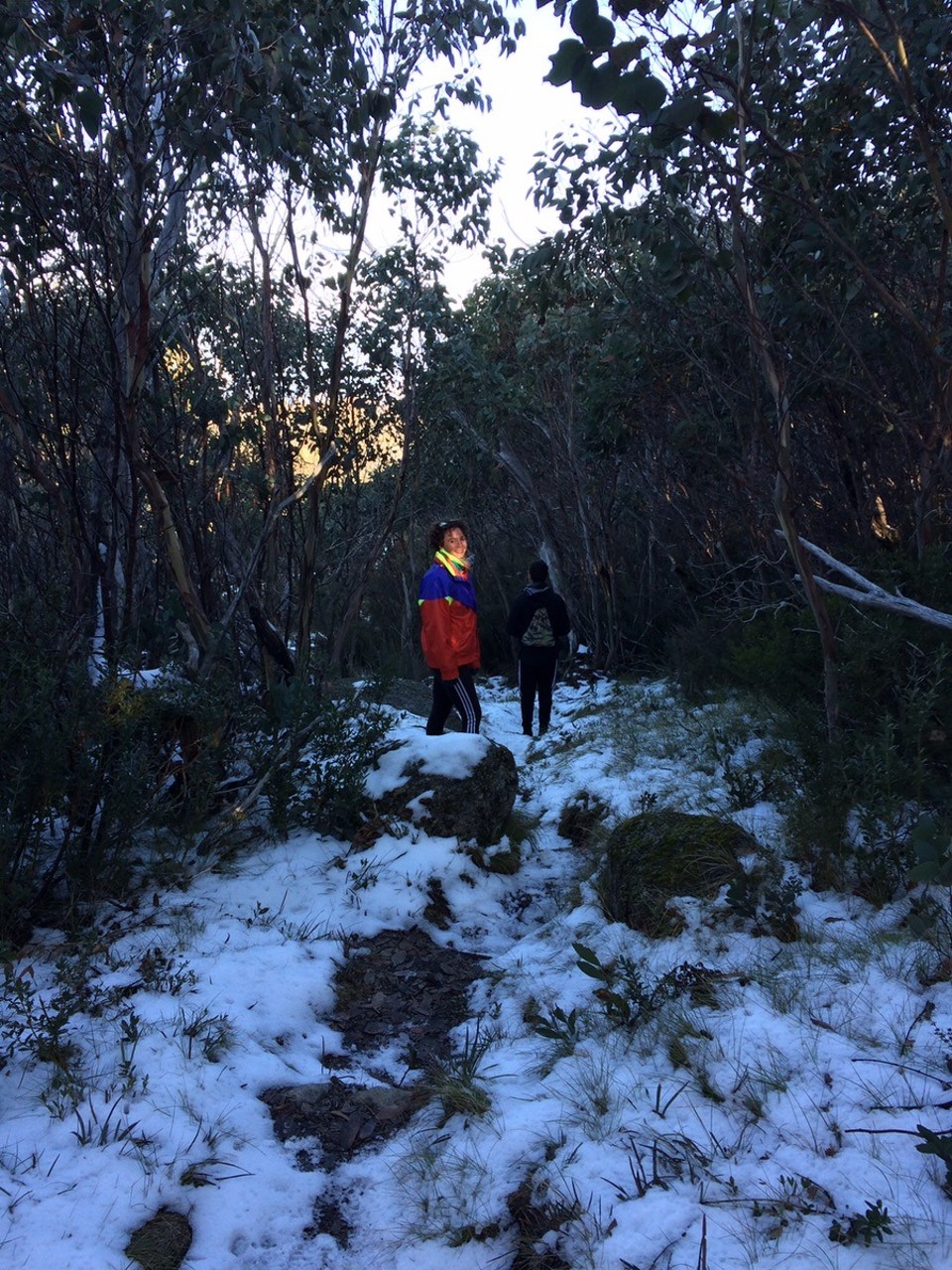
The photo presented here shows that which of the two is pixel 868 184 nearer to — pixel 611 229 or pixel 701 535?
pixel 611 229

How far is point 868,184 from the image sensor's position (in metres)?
6.01

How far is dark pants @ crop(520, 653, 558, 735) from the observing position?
343 inches

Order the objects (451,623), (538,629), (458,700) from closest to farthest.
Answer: (451,623) < (458,700) < (538,629)

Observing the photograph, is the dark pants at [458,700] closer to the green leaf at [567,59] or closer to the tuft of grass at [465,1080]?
the tuft of grass at [465,1080]

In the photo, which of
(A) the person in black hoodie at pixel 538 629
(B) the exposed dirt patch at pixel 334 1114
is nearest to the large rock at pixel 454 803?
(B) the exposed dirt patch at pixel 334 1114

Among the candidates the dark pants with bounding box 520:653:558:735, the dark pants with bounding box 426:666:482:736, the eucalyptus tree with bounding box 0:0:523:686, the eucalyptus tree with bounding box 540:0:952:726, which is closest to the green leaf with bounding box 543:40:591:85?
the eucalyptus tree with bounding box 540:0:952:726

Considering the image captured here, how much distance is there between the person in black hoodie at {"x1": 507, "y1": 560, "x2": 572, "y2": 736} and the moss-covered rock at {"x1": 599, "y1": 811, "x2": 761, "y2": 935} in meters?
4.28

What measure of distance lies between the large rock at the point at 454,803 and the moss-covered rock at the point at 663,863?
0.99m

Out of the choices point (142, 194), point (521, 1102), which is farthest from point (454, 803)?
point (142, 194)

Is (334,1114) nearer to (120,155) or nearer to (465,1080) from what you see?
(465,1080)

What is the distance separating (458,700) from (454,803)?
1.84m

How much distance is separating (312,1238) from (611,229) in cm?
566

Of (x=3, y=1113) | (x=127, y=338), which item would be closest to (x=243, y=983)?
(x=3, y=1113)

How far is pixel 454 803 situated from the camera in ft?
16.6
